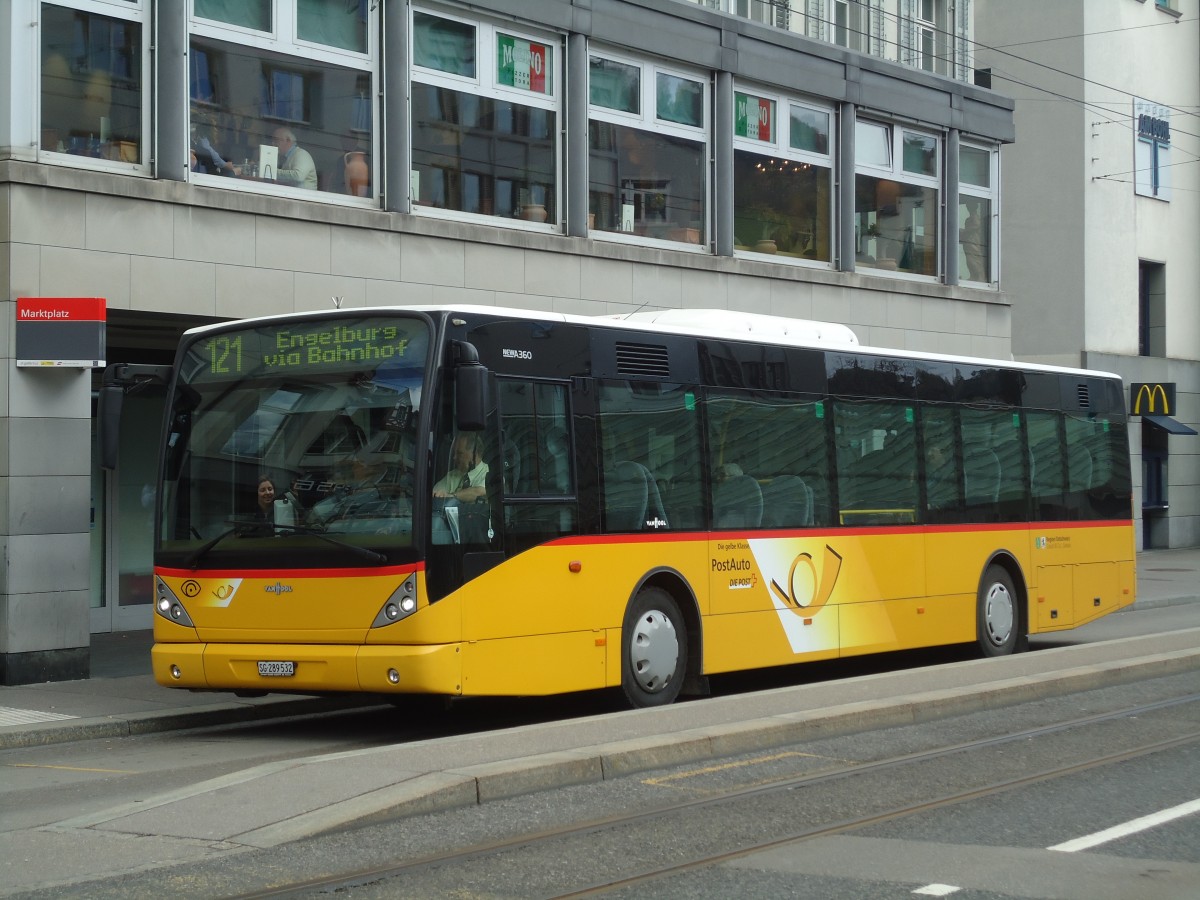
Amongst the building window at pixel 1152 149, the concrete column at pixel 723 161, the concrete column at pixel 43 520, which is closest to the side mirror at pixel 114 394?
the concrete column at pixel 43 520

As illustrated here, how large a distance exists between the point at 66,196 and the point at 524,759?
8.47 metres

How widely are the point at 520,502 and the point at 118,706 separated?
13.6 feet

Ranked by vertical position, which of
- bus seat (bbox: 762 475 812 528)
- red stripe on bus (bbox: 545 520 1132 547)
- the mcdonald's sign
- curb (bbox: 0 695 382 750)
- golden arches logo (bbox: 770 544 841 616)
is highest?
the mcdonald's sign

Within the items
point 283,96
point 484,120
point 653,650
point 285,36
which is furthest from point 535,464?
point 484,120

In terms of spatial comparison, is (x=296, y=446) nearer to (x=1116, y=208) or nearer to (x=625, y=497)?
(x=625, y=497)

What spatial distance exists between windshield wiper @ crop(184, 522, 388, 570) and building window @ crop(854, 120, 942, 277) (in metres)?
15.2

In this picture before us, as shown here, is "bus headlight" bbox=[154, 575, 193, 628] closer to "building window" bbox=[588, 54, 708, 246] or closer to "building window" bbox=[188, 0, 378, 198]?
"building window" bbox=[188, 0, 378, 198]

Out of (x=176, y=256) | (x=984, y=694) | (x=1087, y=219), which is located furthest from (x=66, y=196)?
(x=1087, y=219)

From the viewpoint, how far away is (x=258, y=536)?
11.0 meters

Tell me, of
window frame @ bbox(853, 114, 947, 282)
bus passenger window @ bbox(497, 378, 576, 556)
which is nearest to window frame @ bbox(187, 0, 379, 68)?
bus passenger window @ bbox(497, 378, 576, 556)

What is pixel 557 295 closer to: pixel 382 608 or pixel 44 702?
pixel 44 702

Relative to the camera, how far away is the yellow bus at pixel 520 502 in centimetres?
1053

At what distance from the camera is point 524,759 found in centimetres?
870

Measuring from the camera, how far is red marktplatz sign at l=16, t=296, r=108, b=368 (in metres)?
14.3
